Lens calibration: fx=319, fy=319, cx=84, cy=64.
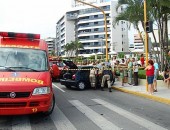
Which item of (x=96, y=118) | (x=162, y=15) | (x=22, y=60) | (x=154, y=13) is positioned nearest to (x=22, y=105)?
(x=22, y=60)

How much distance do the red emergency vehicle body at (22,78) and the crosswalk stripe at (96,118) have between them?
134 centimetres

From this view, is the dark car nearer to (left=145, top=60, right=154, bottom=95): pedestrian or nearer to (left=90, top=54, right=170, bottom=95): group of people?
(left=90, top=54, right=170, bottom=95): group of people

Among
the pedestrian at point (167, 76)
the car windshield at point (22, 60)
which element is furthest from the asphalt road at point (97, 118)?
the pedestrian at point (167, 76)

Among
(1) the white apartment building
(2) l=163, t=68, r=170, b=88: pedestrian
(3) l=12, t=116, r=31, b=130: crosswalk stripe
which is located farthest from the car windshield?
(1) the white apartment building

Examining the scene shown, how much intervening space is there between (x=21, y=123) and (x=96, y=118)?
2131 mm

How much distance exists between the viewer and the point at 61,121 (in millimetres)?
8727

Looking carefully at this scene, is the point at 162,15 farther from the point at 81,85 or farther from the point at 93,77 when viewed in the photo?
the point at 81,85

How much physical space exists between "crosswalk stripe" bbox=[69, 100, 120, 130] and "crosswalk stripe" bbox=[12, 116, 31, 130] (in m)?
1.79

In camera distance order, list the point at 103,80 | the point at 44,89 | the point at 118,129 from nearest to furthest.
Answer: the point at 118,129 < the point at 44,89 < the point at 103,80

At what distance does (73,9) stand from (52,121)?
127m

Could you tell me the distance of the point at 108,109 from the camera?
10867 mm

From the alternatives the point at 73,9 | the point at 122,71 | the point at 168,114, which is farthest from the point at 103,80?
the point at 73,9

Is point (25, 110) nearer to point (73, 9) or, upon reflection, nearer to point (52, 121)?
point (52, 121)

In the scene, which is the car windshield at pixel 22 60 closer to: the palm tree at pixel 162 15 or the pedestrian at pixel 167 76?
the pedestrian at pixel 167 76
